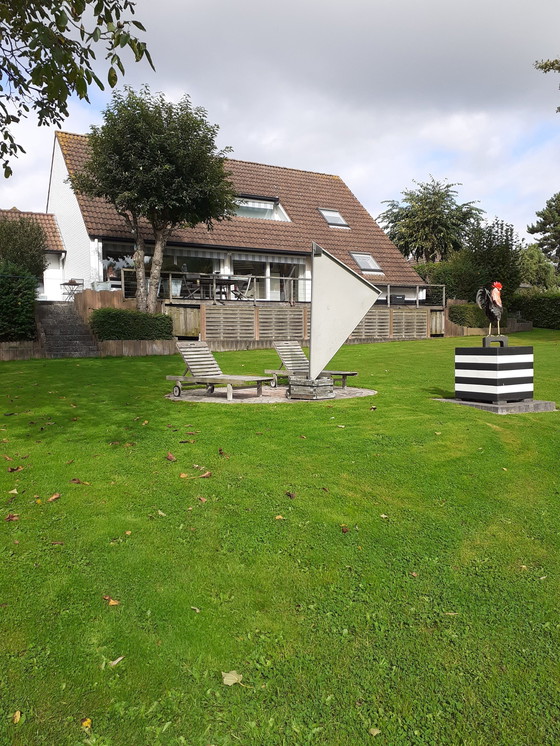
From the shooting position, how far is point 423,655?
11.7 ft

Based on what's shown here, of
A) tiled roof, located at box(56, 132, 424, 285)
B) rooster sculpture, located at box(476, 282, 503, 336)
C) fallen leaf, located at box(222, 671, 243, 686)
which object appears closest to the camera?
fallen leaf, located at box(222, 671, 243, 686)

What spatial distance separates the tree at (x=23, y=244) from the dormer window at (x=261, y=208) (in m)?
10.6

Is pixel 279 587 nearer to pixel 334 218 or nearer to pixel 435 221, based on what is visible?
pixel 334 218

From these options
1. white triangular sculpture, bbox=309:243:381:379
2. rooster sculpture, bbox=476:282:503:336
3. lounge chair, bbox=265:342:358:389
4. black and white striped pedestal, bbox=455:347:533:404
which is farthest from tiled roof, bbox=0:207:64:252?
black and white striped pedestal, bbox=455:347:533:404

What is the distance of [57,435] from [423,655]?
5661 mm

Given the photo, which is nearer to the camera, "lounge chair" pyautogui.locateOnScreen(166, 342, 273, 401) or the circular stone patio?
the circular stone patio

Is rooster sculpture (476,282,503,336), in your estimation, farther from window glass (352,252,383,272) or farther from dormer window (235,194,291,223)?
dormer window (235,194,291,223)

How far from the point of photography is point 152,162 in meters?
22.1

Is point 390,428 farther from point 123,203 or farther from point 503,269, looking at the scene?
point 503,269

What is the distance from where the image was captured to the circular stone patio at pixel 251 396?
1080cm

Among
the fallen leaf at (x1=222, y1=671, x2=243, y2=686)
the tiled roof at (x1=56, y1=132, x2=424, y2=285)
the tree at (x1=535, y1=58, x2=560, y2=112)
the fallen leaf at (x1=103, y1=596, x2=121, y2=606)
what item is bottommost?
the fallen leaf at (x1=222, y1=671, x2=243, y2=686)

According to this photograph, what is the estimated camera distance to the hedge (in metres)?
30.9

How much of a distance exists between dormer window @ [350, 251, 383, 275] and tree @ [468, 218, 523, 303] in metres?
5.86

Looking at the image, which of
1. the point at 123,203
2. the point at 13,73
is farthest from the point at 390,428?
the point at 123,203
